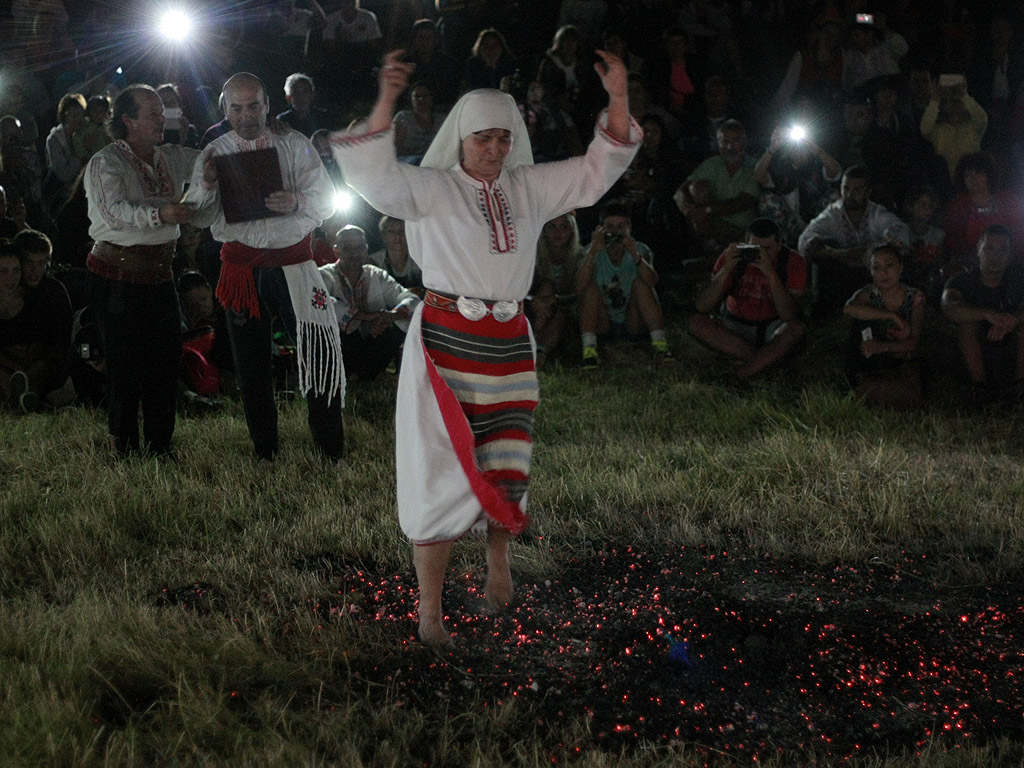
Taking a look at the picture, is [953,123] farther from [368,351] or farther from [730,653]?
[730,653]

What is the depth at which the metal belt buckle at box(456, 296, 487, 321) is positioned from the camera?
355 cm

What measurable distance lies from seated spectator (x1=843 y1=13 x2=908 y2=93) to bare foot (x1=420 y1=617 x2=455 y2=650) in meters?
7.71

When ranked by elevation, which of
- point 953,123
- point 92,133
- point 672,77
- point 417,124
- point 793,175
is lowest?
point 793,175

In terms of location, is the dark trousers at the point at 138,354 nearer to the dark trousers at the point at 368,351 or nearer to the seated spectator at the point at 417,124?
the dark trousers at the point at 368,351

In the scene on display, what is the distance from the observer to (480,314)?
356 centimetres

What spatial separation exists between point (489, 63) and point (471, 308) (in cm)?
639

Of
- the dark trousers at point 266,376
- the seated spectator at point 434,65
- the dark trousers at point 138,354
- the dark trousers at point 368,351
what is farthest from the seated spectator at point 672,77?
the dark trousers at point 138,354

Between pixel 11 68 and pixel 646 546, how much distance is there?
8088 millimetres

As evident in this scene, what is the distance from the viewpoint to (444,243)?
3559 mm

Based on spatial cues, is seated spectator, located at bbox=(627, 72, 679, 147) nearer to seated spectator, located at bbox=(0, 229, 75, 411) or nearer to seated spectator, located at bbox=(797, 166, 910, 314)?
seated spectator, located at bbox=(797, 166, 910, 314)

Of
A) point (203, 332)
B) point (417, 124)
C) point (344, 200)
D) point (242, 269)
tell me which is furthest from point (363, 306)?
point (417, 124)

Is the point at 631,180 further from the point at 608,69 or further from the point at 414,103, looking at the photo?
the point at 608,69

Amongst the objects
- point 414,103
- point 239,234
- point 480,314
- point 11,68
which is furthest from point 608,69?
point 11,68

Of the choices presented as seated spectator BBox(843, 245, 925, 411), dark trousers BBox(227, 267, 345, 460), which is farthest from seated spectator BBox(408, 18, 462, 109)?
dark trousers BBox(227, 267, 345, 460)
